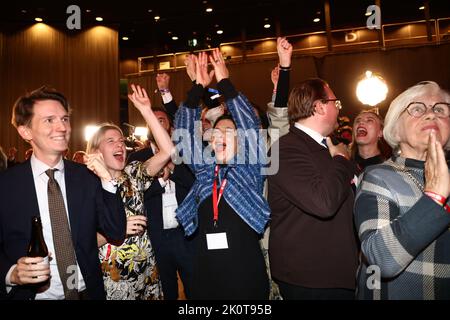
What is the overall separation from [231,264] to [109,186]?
2.65 ft

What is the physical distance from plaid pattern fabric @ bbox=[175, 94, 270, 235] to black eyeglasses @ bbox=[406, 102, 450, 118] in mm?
824

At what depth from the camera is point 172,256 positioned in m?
2.79

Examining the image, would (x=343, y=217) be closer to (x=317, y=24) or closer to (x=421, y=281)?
(x=421, y=281)

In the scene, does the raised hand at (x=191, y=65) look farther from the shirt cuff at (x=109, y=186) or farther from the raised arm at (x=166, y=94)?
the shirt cuff at (x=109, y=186)

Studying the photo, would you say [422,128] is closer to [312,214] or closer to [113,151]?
[312,214]

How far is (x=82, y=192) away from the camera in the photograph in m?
1.79

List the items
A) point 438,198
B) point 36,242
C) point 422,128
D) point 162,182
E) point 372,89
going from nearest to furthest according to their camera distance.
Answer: point 438,198
point 422,128
point 36,242
point 162,182
point 372,89

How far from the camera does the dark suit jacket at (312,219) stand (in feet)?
5.43

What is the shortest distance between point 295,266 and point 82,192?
119 cm

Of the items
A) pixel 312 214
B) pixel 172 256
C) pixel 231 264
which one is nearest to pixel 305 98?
pixel 312 214

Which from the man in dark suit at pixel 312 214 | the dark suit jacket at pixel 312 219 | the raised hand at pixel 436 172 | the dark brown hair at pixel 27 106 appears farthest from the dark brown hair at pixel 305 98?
the dark brown hair at pixel 27 106

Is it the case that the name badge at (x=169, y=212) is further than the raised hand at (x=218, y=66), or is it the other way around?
the name badge at (x=169, y=212)

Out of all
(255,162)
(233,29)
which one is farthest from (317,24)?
(255,162)

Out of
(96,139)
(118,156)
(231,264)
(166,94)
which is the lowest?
(231,264)
